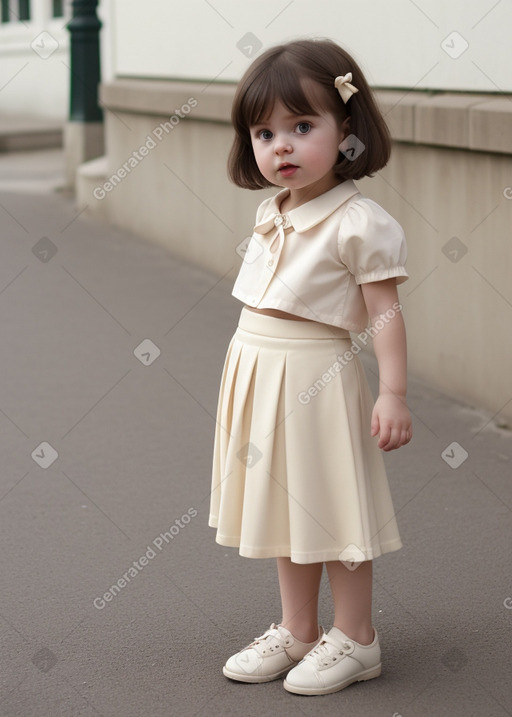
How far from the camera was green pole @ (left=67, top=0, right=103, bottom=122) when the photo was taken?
12.3 metres

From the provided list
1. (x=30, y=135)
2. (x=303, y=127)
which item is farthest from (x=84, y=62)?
(x=303, y=127)

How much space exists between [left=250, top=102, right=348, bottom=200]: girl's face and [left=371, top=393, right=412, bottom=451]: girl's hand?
552 millimetres

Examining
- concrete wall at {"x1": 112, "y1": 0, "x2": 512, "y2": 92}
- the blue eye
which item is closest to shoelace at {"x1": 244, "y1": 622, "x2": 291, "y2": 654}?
the blue eye

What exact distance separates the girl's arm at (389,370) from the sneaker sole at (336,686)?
64cm

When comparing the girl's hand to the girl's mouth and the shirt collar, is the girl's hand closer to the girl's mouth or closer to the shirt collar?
the shirt collar

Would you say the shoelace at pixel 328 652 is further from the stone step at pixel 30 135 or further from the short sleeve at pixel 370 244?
the stone step at pixel 30 135

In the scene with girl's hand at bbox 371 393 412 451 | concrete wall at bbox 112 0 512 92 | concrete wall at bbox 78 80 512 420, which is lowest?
concrete wall at bbox 78 80 512 420

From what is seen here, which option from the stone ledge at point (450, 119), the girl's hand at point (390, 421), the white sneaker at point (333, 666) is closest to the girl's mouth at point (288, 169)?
the girl's hand at point (390, 421)

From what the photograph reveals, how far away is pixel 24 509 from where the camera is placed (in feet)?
14.6

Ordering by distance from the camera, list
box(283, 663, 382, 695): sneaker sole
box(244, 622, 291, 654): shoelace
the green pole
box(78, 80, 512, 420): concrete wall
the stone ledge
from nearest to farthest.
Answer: box(283, 663, 382, 695): sneaker sole → box(244, 622, 291, 654): shoelace → the stone ledge → box(78, 80, 512, 420): concrete wall → the green pole

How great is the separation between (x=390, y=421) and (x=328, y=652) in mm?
653

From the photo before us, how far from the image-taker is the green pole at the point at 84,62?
12.3 m

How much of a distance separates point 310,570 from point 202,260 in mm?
5821

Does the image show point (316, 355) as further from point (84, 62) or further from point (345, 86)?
point (84, 62)
